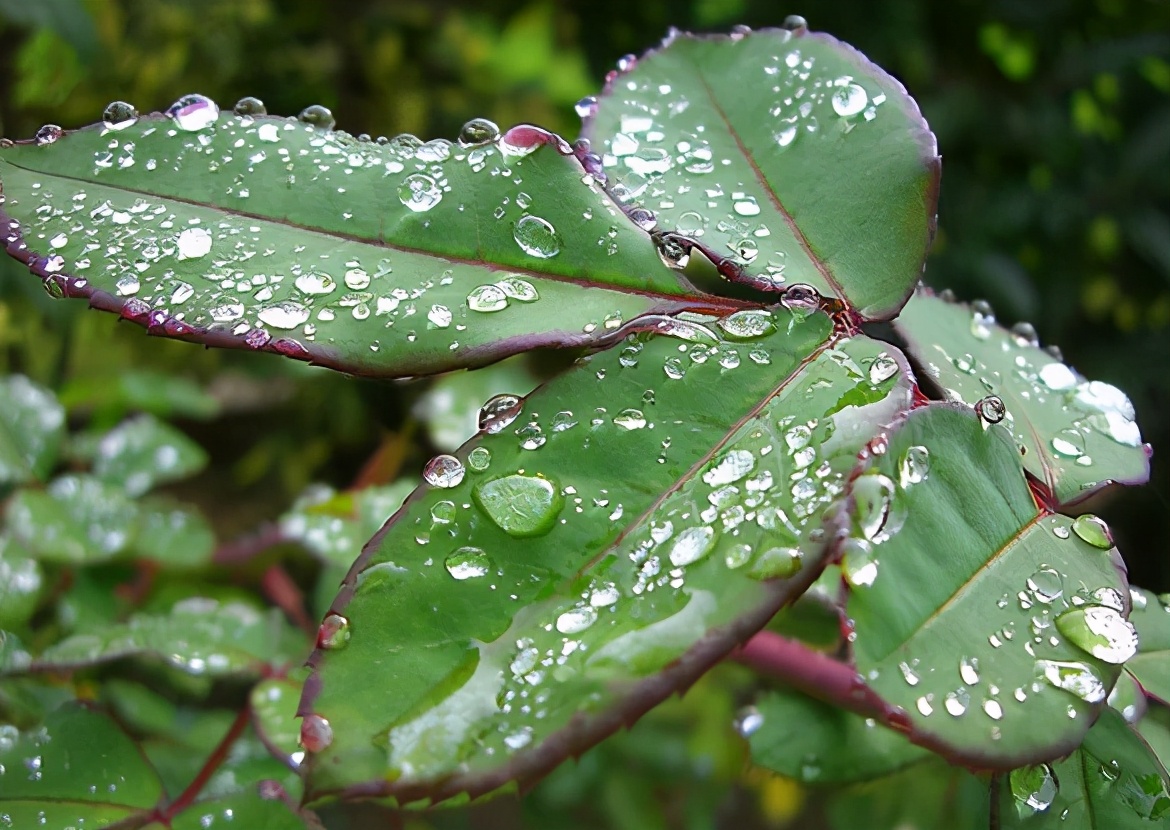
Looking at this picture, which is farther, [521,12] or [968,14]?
[521,12]

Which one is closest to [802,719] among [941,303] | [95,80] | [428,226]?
[941,303]

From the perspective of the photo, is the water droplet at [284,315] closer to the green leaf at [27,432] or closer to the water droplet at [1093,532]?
the water droplet at [1093,532]

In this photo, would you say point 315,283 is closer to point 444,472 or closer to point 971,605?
point 444,472

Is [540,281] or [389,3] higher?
[540,281]

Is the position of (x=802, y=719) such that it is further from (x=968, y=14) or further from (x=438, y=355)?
(x=968, y=14)

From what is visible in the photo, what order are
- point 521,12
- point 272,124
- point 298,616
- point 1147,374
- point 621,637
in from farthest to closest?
point 521,12
point 1147,374
point 298,616
point 272,124
point 621,637

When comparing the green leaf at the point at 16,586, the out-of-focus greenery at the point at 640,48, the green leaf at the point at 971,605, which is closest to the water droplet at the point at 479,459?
the green leaf at the point at 971,605
